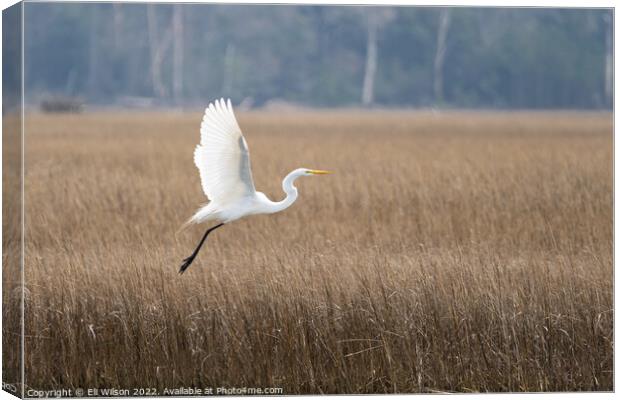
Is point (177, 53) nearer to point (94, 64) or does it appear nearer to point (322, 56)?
point (94, 64)

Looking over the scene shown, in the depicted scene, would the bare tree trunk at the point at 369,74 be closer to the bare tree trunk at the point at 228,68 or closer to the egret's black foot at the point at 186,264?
the bare tree trunk at the point at 228,68

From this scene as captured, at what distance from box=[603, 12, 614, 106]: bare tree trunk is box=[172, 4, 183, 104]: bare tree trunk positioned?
38.3 ft

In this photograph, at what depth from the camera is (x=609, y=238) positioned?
22.6 ft

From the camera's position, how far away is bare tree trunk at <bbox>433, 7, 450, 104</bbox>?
34.3ft

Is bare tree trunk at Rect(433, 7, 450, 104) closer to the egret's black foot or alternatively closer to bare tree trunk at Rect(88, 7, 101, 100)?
the egret's black foot

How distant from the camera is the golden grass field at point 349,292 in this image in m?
5.70

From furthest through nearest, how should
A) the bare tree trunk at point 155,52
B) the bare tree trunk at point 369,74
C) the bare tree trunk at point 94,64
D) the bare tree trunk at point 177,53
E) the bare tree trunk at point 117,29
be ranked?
the bare tree trunk at point 177,53 < the bare tree trunk at point 155,52 < the bare tree trunk at point 94,64 < the bare tree trunk at point 117,29 < the bare tree trunk at point 369,74

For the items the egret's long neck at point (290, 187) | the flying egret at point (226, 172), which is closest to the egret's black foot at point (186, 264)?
the flying egret at point (226, 172)

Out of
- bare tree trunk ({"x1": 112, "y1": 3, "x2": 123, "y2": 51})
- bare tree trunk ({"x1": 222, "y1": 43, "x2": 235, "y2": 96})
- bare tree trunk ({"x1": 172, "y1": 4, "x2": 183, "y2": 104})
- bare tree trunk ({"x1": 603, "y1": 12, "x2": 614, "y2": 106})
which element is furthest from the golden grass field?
bare tree trunk ({"x1": 222, "y1": 43, "x2": 235, "y2": 96})

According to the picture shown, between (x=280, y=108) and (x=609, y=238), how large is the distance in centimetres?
1388

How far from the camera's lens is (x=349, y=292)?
6.01 m

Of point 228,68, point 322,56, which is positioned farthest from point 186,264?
point 228,68

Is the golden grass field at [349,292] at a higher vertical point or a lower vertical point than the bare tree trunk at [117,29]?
lower

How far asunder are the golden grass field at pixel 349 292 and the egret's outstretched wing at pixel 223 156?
479mm
